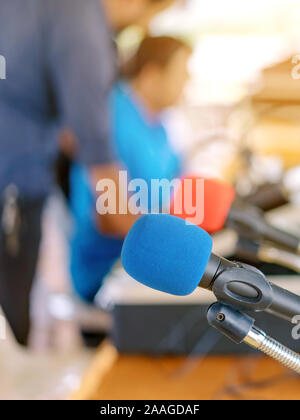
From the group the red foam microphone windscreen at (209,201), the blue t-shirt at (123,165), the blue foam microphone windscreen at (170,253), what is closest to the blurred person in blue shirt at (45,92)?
the blue t-shirt at (123,165)

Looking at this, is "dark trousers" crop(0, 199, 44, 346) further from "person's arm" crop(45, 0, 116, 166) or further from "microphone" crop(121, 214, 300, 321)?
"microphone" crop(121, 214, 300, 321)

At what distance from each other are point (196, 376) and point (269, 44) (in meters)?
1.64

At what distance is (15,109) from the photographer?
3.17 ft

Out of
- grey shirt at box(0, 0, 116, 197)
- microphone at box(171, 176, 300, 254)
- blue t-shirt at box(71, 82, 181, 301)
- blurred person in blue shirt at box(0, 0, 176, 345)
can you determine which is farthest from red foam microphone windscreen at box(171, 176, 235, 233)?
blue t-shirt at box(71, 82, 181, 301)

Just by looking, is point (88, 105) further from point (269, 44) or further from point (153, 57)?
point (269, 44)

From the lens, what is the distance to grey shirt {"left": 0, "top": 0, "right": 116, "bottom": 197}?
2.69 ft

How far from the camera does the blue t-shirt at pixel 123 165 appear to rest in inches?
44.8

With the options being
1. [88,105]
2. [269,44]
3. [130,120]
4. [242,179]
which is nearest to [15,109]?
[88,105]

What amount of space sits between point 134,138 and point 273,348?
3.41ft

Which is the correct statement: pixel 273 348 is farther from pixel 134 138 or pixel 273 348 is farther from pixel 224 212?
pixel 134 138

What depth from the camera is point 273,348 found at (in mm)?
269

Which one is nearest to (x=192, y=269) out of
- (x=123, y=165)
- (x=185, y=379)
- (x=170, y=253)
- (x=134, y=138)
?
(x=170, y=253)

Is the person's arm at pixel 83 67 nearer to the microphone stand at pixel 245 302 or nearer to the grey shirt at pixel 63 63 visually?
the grey shirt at pixel 63 63

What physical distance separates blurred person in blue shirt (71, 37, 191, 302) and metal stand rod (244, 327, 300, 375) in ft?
2.72
